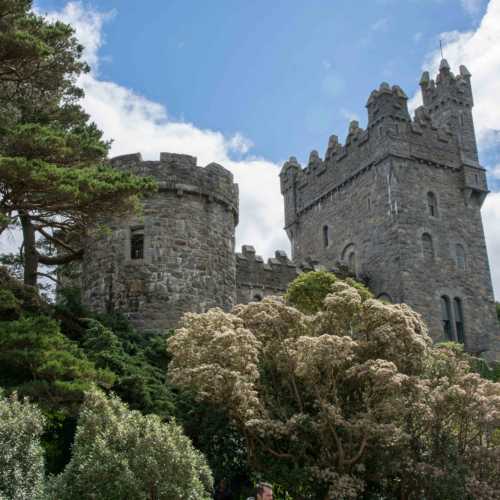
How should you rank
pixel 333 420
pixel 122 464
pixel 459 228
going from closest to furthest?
pixel 122 464 < pixel 333 420 < pixel 459 228

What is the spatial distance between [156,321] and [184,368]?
448 centimetres

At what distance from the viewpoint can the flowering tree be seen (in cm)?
1466

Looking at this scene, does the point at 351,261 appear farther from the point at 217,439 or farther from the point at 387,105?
the point at 217,439

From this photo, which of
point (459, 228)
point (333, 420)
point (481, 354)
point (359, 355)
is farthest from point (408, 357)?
point (459, 228)

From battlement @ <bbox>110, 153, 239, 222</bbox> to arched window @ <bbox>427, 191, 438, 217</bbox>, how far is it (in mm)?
16577

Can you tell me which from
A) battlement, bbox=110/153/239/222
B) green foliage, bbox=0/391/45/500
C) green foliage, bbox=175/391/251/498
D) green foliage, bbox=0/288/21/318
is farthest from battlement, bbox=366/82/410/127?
green foliage, bbox=0/391/45/500

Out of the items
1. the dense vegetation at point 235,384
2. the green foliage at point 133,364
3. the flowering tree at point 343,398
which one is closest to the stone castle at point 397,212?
the green foliage at point 133,364

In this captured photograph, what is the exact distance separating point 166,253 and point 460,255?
781 inches

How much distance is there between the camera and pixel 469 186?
3719 centimetres

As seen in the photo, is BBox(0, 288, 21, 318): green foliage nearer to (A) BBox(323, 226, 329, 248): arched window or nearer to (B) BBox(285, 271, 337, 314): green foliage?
(B) BBox(285, 271, 337, 314): green foliage

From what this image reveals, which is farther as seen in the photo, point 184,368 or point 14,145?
point 14,145

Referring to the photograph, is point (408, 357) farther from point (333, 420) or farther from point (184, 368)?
point (184, 368)

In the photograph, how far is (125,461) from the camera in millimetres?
11930

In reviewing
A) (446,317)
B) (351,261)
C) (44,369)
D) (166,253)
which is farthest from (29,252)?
(446,317)
